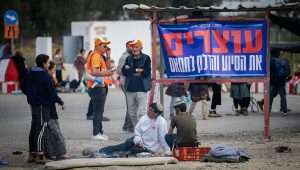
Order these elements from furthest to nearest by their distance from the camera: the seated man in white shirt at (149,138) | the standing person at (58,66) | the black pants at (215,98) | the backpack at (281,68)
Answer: the standing person at (58,66), the backpack at (281,68), the black pants at (215,98), the seated man in white shirt at (149,138)

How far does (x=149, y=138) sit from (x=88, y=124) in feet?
21.8

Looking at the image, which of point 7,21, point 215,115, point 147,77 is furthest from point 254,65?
point 7,21

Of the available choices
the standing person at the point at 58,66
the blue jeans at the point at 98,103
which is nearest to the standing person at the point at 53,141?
the blue jeans at the point at 98,103

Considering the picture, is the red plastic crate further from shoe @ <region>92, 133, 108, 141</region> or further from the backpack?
the backpack

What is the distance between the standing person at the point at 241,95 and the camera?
74.2ft

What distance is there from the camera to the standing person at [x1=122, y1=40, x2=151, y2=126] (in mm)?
17625

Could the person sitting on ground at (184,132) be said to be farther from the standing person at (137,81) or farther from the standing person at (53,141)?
the standing person at (137,81)

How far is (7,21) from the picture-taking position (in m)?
35.4

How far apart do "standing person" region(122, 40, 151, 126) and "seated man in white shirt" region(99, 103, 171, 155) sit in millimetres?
3442

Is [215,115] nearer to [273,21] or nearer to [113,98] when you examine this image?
[273,21]

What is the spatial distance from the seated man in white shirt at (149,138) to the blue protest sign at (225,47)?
8.01ft

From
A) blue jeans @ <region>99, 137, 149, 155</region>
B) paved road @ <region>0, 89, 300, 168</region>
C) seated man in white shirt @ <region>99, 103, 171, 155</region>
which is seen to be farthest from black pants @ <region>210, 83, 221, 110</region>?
blue jeans @ <region>99, 137, 149, 155</region>

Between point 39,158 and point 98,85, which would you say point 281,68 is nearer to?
point 98,85

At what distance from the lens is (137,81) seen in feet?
57.9
